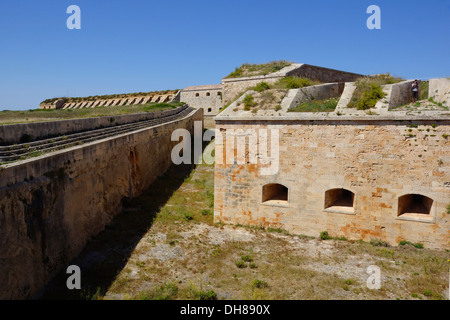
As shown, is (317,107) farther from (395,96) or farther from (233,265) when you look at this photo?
(233,265)

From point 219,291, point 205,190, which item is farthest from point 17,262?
point 205,190

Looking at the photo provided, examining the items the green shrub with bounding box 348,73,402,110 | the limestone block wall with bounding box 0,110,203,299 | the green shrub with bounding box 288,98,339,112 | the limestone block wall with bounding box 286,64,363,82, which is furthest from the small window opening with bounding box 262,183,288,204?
the limestone block wall with bounding box 286,64,363,82

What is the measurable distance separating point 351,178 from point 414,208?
2.05 metres

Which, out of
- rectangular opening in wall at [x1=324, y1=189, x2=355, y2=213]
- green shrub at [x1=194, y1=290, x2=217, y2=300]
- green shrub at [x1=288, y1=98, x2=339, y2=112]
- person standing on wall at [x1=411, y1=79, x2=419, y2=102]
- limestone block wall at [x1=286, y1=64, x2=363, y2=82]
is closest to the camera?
green shrub at [x1=194, y1=290, x2=217, y2=300]

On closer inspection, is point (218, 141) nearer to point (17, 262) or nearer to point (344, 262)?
point (344, 262)

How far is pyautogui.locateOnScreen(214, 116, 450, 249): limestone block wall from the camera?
8.38 metres

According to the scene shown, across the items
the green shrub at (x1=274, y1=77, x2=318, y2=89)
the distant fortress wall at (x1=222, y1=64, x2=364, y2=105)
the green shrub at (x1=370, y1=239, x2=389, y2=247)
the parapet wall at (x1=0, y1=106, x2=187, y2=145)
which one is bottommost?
the green shrub at (x1=370, y1=239, x2=389, y2=247)

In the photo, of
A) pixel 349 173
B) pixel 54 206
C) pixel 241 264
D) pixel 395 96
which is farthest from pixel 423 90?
pixel 54 206

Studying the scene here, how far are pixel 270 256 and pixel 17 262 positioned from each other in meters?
5.68

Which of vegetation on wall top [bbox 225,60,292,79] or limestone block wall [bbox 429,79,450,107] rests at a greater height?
vegetation on wall top [bbox 225,60,292,79]

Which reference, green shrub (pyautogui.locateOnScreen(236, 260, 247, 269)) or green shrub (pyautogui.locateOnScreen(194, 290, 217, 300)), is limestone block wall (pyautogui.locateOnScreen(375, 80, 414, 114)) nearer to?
→ green shrub (pyautogui.locateOnScreen(236, 260, 247, 269))

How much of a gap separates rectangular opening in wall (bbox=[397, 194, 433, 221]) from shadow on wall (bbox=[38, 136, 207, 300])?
24.3 feet

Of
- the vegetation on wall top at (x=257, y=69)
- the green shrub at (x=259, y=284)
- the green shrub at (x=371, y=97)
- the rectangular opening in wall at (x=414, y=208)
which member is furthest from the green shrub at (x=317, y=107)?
the vegetation on wall top at (x=257, y=69)

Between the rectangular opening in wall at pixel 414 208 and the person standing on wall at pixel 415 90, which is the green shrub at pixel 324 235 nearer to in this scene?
the rectangular opening in wall at pixel 414 208
